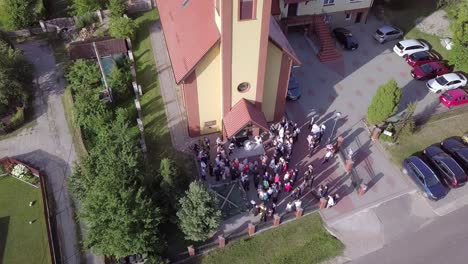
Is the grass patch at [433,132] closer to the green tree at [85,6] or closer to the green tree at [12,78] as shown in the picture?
the green tree at [12,78]

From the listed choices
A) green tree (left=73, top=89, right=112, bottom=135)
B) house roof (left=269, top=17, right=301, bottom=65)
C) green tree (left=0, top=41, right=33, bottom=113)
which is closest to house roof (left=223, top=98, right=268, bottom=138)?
house roof (left=269, top=17, right=301, bottom=65)

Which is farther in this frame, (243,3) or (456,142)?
(456,142)

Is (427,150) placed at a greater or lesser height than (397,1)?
lesser

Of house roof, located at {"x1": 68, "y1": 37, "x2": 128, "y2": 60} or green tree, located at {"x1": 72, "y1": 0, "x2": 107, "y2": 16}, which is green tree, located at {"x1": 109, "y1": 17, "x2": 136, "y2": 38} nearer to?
house roof, located at {"x1": 68, "y1": 37, "x2": 128, "y2": 60}

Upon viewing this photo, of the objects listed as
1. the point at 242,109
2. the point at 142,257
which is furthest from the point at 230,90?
the point at 142,257

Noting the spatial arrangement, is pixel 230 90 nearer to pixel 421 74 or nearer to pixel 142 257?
pixel 142 257

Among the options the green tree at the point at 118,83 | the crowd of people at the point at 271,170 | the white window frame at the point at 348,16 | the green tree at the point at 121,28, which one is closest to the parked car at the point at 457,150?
the crowd of people at the point at 271,170
